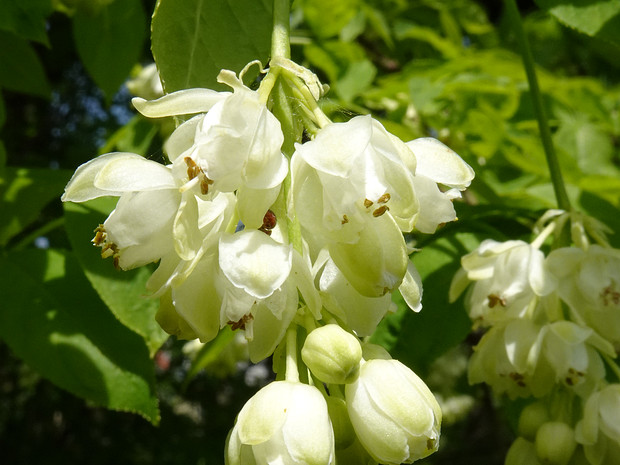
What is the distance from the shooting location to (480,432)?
22.1 ft

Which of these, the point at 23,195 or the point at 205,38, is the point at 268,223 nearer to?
the point at 205,38

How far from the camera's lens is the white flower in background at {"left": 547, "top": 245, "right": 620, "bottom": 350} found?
1.14 meters

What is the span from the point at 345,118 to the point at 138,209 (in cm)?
57

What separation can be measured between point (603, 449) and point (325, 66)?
153 cm

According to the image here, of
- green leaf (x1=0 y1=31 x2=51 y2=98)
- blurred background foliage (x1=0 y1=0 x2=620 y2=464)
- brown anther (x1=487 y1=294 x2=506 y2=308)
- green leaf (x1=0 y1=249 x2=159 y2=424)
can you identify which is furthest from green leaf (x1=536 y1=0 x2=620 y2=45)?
green leaf (x1=0 y1=31 x2=51 y2=98)

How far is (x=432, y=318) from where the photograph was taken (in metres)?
1.32

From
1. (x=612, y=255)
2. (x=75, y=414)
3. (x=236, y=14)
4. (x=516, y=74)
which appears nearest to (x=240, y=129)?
(x=236, y=14)

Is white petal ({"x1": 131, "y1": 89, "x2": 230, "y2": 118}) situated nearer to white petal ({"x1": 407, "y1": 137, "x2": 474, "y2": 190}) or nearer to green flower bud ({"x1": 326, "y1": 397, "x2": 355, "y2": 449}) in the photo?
white petal ({"x1": 407, "y1": 137, "x2": 474, "y2": 190})

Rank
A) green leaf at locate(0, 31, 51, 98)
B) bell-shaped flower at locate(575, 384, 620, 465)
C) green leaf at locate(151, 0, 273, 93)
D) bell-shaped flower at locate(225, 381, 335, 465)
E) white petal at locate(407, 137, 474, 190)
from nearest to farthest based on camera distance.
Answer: bell-shaped flower at locate(225, 381, 335, 465) < white petal at locate(407, 137, 474, 190) < green leaf at locate(151, 0, 273, 93) < bell-shaped flower at locate(575, 384, 620, 465) < green leaf at locate(0, 31, 51, 98)

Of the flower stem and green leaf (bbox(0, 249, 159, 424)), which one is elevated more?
the flower stem

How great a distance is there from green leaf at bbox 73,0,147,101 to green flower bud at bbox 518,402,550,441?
1.20 metres

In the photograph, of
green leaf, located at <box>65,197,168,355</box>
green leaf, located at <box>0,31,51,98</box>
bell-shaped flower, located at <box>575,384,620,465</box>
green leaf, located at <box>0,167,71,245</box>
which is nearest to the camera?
bell-shaped flower, located at <box>575,384,620,465</box>

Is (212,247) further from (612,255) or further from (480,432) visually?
(480,432)

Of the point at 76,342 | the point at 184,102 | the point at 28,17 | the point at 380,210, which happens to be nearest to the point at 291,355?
the point at 380,210
